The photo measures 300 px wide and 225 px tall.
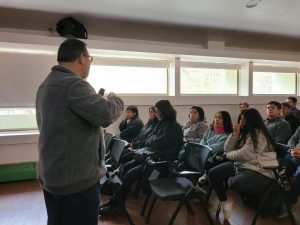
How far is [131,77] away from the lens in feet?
16.1

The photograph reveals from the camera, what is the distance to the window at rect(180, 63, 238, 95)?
5.22 m

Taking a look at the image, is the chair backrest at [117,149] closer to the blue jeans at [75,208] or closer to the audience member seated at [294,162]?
the blue jeans at [75,208]

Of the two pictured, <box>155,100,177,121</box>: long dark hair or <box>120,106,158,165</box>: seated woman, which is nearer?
<box>155,100,177,121</box>: long dark hair

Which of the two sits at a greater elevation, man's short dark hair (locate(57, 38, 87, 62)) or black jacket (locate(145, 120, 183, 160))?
man's short dark hair (locate(57, 38, 87, 62))

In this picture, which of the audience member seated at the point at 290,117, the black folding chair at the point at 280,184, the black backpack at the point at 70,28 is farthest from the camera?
the audience member seated at the point at 290,117

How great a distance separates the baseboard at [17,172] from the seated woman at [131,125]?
157cm

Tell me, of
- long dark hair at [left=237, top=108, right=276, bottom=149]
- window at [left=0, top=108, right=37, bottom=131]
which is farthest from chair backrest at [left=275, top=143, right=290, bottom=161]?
window at [left=0, top=108, right=37, bottom=131]

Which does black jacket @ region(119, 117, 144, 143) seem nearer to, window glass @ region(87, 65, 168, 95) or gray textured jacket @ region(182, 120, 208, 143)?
gray textured jacket @ region(182, 120, 208, 143)

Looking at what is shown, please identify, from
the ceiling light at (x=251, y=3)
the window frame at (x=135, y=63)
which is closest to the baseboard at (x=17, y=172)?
the window frame at (x=135, y=63)

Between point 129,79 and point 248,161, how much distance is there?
2967mm

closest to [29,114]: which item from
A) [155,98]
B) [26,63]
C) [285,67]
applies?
[26,63]

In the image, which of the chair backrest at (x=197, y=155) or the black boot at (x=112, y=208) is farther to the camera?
the black boot at (x=112, y=208)

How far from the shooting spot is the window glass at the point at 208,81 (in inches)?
A: 206

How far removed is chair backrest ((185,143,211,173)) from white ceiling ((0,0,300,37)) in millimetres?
2004
